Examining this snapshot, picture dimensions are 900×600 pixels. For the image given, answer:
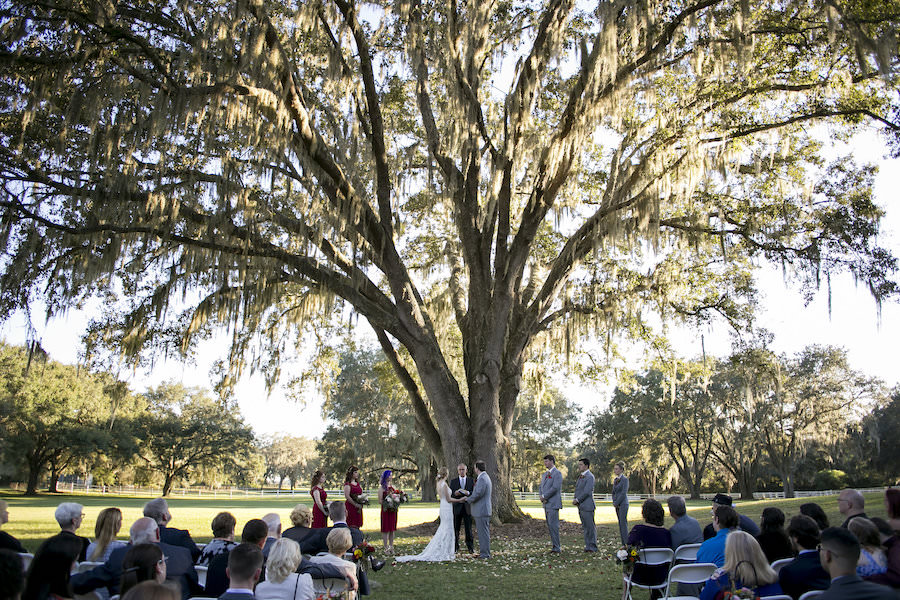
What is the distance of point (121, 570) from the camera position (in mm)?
3428

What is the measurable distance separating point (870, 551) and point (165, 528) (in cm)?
467

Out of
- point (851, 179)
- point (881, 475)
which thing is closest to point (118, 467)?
point (851, 179)

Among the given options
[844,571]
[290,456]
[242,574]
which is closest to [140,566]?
[242,574]

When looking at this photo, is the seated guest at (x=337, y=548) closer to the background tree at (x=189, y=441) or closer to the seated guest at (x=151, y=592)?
the seated guest at (x=151, y=592)

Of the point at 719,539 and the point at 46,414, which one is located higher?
the point at 46,414

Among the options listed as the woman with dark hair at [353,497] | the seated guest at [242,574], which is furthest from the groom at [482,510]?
the seated guest at [242,574]

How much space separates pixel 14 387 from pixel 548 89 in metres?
36.2

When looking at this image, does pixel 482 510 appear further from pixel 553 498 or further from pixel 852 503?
pixel 852 503

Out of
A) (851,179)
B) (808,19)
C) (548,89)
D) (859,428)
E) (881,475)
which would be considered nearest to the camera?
(808,19)

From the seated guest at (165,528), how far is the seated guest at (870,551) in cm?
427

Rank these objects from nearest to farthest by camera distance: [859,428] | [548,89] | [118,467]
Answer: [548,89] < [859,428] < [118,467]

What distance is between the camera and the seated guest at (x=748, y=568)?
333 cm

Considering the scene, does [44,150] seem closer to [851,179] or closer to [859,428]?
[851,179]

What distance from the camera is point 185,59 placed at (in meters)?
8.74
